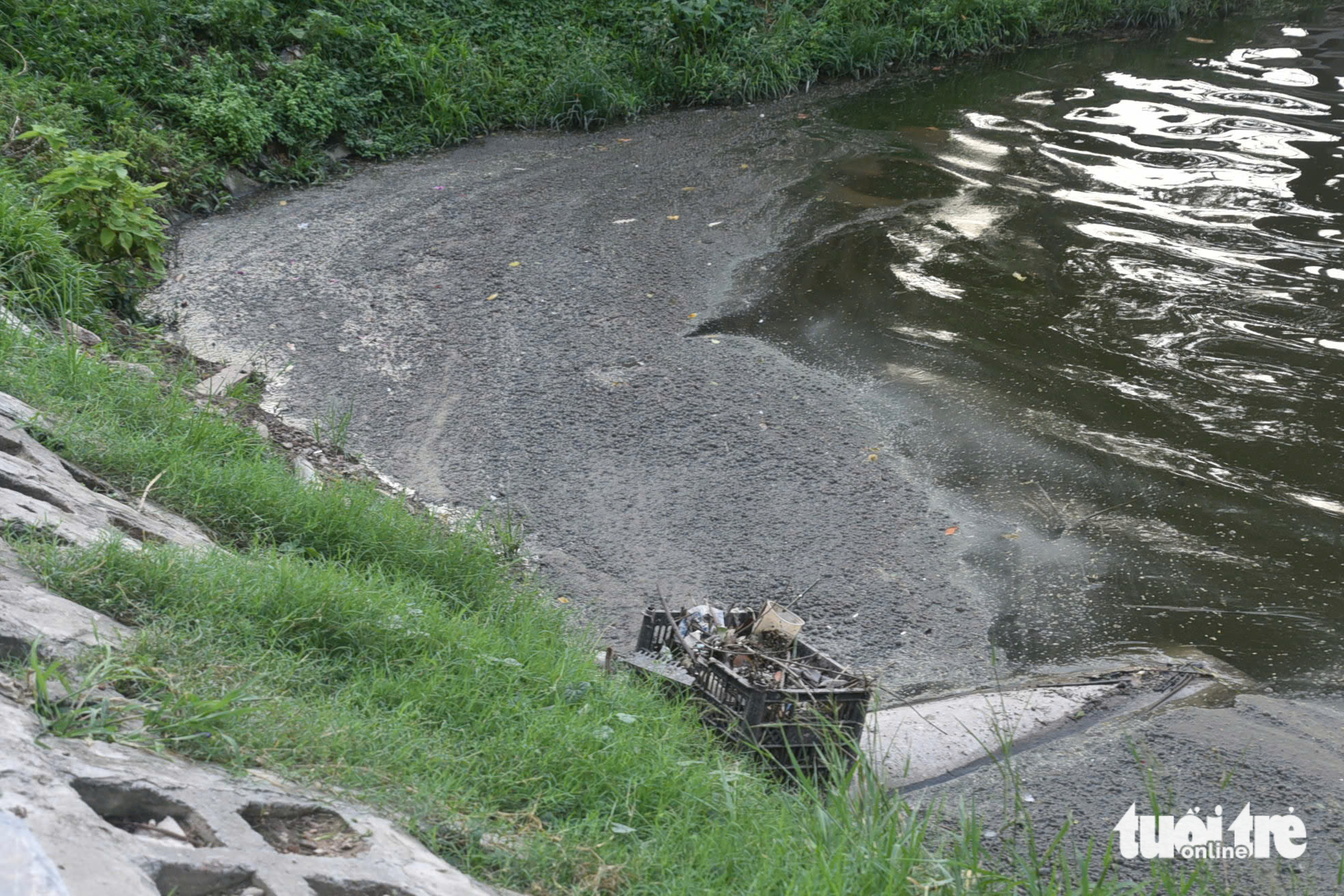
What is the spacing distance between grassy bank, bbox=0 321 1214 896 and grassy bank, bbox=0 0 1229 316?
289 centimetres

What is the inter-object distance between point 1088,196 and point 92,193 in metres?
7.42

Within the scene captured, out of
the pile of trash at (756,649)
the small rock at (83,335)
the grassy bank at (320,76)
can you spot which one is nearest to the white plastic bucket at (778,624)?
the pile of trash at (756,649)

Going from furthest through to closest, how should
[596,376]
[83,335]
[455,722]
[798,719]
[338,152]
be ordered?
1. [338,152]
2. [596,376]
3. [83,335]
4. [798,719]
5. [455,722]

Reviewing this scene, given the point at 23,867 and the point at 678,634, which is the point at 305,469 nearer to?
the point at 678,634

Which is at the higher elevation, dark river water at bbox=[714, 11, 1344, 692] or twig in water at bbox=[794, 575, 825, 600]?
dark river water at bbox=[714, 11, 1344, 692]

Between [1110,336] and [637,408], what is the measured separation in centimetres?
304

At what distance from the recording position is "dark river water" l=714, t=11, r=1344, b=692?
4898mm

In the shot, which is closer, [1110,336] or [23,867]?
[23,867]

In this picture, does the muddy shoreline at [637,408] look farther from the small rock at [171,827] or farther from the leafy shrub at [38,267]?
the small rock at [171,827]

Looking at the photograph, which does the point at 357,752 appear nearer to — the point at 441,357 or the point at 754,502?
A: the point at 754,502

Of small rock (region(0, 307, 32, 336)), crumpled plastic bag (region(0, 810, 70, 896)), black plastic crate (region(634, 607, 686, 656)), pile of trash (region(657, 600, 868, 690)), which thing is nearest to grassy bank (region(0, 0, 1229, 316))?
small rock (region(0, 307, 32, 336))

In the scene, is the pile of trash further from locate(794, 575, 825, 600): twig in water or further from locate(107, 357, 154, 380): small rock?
locate(107, 357, 154, 380): small rock

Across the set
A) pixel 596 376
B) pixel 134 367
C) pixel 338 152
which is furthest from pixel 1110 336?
pixel 338 152

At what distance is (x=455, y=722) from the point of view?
3.23 metres
